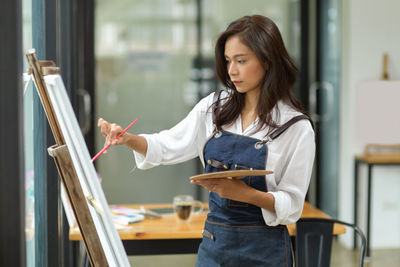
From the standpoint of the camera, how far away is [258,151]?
1671 mm

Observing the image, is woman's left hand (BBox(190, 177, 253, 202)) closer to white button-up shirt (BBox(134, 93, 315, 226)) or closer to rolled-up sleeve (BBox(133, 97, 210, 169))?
white button-up shirt (BBox(134, 93, 315, 226))

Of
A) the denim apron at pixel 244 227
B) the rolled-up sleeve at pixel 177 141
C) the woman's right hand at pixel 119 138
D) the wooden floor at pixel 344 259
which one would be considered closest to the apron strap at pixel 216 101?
the rolled-up sleeve at pixel 177 141

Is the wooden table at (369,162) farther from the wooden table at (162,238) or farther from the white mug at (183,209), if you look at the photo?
the white mug at (183,209)

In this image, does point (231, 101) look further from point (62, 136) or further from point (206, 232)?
point (62, 136)

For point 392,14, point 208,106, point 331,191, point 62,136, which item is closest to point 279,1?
point 392,14

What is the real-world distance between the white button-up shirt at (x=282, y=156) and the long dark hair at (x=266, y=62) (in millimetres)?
28

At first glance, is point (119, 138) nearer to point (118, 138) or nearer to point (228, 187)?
point (118, 138)

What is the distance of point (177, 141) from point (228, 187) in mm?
349

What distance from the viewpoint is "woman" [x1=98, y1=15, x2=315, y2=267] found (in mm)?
1643

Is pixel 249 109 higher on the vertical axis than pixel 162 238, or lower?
higher

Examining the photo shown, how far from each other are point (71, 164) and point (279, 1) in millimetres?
3943

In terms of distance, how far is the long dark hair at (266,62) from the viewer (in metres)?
1.65

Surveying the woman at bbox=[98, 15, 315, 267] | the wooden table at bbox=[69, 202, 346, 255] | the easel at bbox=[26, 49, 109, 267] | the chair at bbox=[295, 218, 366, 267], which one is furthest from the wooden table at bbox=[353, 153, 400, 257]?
the easel at bbox=[26, 49, 109, 267]

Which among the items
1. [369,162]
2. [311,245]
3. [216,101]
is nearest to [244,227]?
[216,101]
